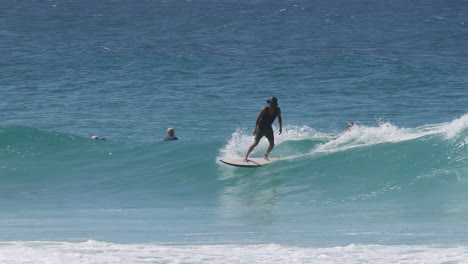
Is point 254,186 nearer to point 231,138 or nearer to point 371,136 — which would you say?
point 371,136

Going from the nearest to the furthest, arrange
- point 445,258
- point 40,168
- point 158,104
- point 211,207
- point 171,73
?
1. point 445,258
2. point 211,207
3. point 40,168
4. point 158,104
5. point 171,73

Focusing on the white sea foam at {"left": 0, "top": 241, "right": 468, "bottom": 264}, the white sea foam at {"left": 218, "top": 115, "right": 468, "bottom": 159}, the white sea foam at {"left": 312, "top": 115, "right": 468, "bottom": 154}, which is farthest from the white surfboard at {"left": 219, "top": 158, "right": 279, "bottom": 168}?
the white sea foam at {"left": 0, "top": 241, "right": 468, "bottom": 264}

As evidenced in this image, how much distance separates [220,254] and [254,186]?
23.2ft

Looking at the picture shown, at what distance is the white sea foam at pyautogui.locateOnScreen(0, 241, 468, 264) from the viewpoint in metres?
10.5

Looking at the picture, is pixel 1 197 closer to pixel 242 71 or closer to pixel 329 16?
pixel 242 71

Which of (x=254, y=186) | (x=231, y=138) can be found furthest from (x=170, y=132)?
(x=254, y=186)

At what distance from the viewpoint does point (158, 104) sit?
1240 inches

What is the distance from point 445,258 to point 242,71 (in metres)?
27.6

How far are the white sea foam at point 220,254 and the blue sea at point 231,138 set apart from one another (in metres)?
0.03

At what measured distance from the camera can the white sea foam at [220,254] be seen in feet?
34.6

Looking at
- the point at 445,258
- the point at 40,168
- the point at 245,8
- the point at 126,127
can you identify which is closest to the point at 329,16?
the point at 245,8

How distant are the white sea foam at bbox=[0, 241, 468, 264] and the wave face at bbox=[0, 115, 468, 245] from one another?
66 centimetres

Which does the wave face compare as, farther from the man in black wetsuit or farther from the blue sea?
the man in black wetsuit

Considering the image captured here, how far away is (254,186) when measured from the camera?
17984mm
